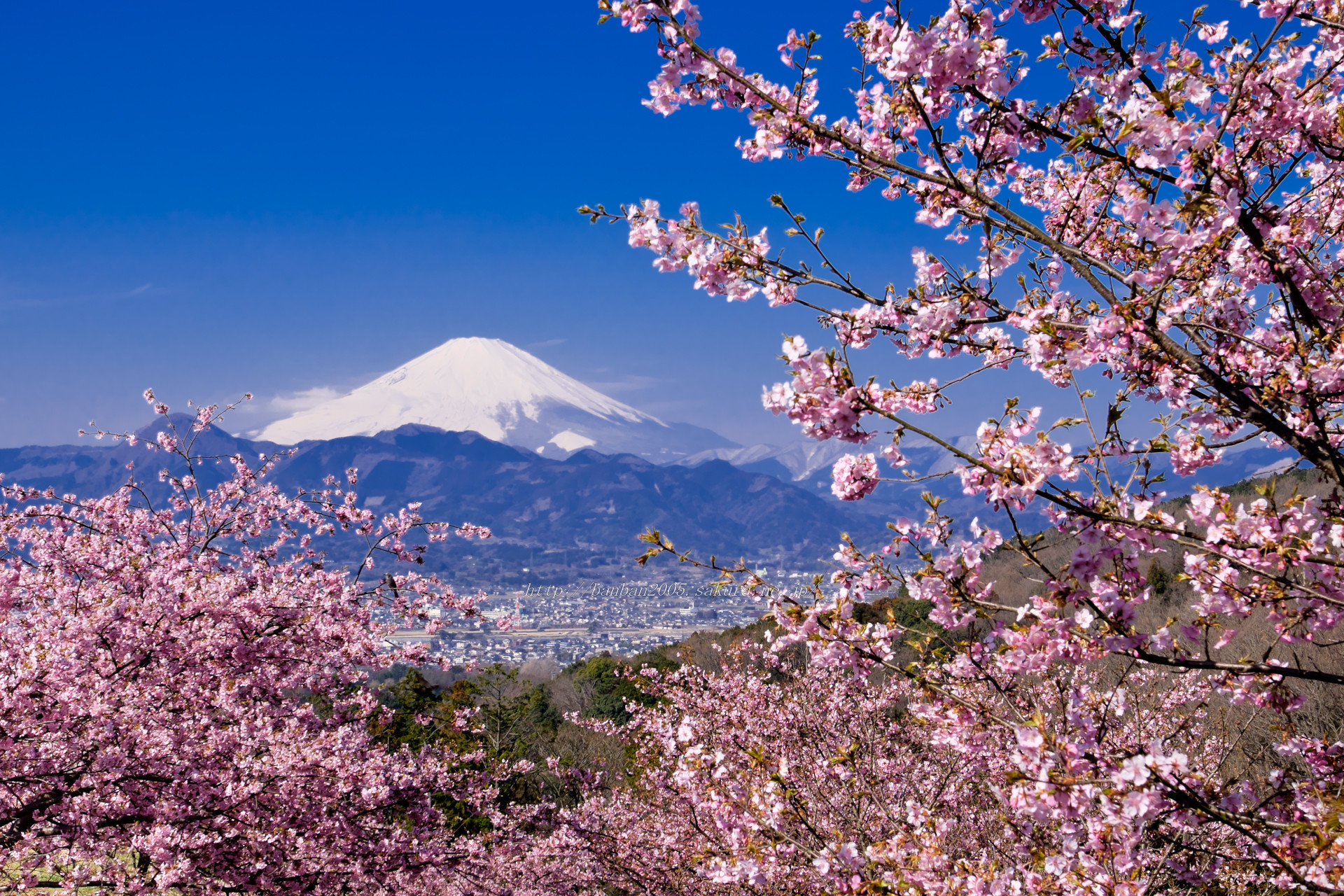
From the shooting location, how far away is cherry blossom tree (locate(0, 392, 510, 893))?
4832 mm

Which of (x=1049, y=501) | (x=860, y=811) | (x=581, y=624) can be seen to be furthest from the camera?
(x=581, y=624)

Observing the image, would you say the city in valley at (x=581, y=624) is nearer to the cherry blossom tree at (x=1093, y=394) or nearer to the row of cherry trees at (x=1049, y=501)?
the row of cherry trees at (x=1049, y=501)

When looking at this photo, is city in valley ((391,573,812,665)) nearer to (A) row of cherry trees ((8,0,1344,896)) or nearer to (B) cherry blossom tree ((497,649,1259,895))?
(B) cherry blossom tree ((497,649,1259,895))

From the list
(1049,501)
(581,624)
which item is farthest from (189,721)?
(581,624)

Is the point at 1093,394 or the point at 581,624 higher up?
the point at 1093,394

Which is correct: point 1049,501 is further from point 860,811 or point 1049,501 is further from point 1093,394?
point 860,811

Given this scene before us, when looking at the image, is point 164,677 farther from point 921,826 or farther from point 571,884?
A: point 571,884

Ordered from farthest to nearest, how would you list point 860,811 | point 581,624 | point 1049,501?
point 581,624 < point 860,811 < point 1049,501

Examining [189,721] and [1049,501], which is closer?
[1049,501]

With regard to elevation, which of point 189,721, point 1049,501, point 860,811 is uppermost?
point 1049,501

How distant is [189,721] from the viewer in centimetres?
556

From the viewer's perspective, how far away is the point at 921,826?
3.93 meters

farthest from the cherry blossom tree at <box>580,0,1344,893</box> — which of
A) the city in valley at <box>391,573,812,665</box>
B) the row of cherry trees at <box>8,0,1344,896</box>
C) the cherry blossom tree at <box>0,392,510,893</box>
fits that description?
the city in valley at <box>391,573,812,665</box>

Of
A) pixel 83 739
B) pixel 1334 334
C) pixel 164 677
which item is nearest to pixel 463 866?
pixel 164 677
